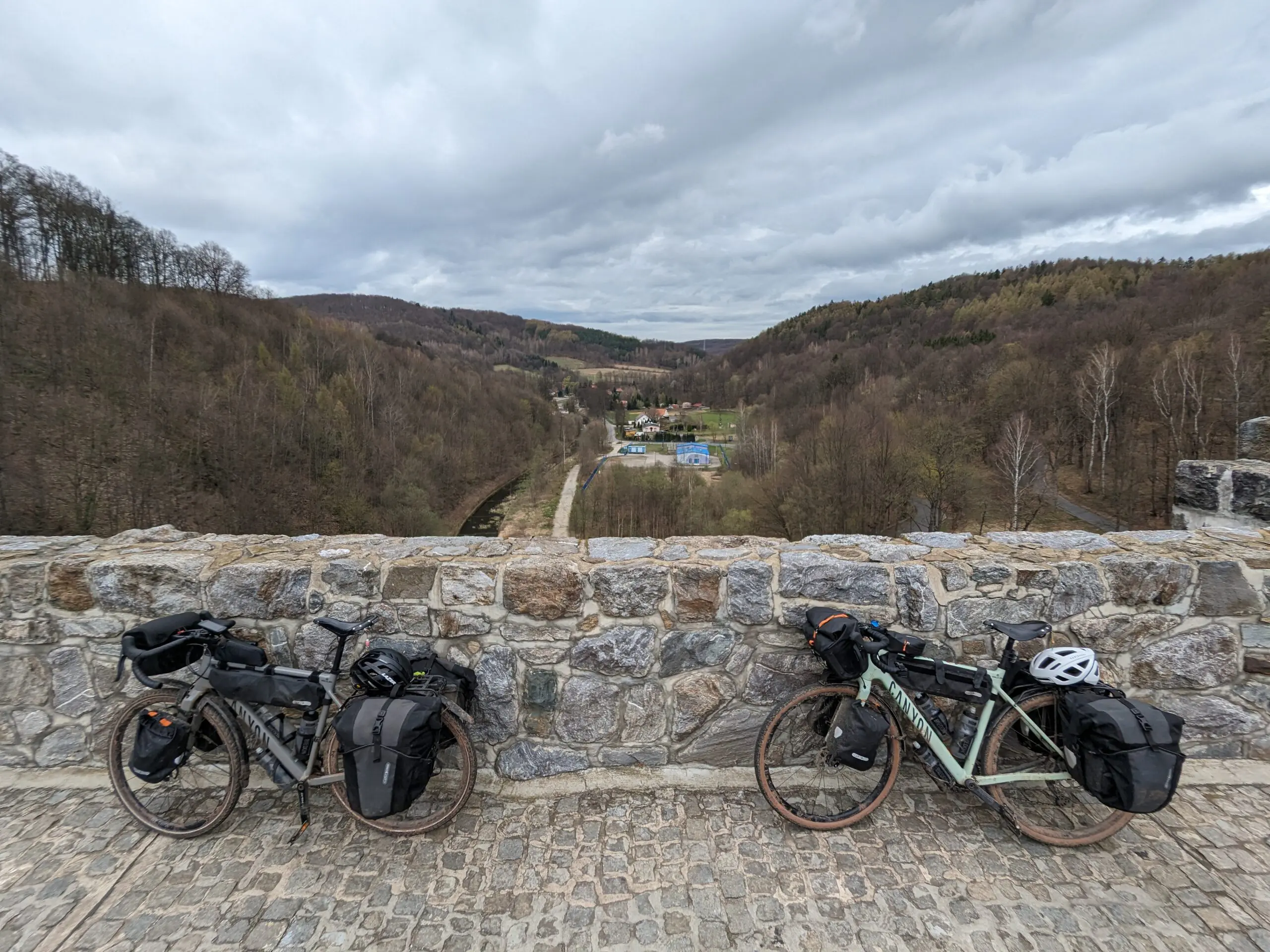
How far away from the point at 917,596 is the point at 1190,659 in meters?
1.45

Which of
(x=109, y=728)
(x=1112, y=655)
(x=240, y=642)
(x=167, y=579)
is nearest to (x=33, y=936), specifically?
(x=109, y=728)

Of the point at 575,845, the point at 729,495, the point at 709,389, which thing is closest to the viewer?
the point at 575,845

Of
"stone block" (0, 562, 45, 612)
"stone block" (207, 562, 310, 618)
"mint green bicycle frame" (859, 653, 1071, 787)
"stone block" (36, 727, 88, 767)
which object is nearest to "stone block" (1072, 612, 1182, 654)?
"mint green bicycle frame" (859, 653, 1071, 787)

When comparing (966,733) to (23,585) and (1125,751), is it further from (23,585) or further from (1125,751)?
(23,585)

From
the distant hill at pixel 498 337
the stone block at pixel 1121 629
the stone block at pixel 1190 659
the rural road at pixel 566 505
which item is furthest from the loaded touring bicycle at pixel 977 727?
the distant hill at pixel 498 337

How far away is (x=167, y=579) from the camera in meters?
2.56

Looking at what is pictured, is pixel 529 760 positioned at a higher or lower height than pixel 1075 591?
lower

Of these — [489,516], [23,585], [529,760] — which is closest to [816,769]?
[529,760]

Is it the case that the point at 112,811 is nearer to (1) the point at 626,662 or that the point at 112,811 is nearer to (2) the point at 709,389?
(1) the point at 626,662

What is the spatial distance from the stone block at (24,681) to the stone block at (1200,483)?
6.98m

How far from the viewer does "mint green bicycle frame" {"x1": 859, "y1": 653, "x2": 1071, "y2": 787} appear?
7.56 ft

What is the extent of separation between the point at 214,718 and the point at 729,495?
93.7ft

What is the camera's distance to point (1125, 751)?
6.70 feet

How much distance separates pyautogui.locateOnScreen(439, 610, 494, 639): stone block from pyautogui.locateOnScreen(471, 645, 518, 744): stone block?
98 mm
